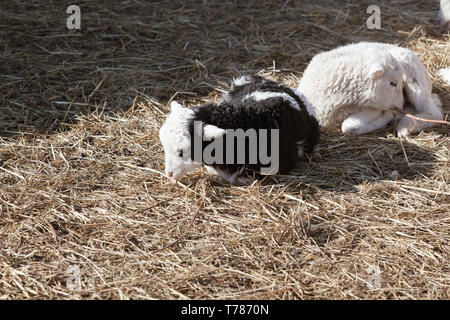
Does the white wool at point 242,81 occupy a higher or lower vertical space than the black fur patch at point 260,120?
higher

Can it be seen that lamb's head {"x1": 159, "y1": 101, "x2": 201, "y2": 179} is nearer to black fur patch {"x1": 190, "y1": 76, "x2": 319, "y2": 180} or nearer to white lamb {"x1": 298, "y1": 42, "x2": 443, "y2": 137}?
black fur patch {"x1": 190, "y1": 76, "x2": 319, "y2": 180}

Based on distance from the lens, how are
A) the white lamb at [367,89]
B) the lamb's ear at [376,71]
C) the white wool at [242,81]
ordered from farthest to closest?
the white lamb at [367,89] → the lamb's ear at [376,71] → the white wool at [242,81]

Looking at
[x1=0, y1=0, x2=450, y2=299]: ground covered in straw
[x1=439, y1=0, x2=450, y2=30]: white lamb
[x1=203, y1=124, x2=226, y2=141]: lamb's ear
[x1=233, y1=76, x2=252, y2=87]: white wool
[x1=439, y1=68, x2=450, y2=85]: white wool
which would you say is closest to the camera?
[x1=0, y1=0, x2=450, y2=299]: ground covered in straw

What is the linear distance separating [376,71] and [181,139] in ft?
5.88

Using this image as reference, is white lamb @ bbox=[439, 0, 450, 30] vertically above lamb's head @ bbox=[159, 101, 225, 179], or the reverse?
white lamb @ bbox=[439, 0, 450, 30]

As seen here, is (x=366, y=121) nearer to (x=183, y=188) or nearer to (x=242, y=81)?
(x=242, y=81)

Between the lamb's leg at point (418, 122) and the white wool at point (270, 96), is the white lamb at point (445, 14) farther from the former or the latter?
the white wool at point (270, 96)

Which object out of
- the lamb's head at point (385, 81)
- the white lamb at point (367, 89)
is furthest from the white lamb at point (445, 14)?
the lamb's head at point (385, 81)

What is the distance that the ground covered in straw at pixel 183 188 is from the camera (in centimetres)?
383

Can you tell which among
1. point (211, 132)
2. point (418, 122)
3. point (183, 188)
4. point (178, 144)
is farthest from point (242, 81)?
point (418, 122)

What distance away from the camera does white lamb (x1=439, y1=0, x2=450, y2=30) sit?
293 inches

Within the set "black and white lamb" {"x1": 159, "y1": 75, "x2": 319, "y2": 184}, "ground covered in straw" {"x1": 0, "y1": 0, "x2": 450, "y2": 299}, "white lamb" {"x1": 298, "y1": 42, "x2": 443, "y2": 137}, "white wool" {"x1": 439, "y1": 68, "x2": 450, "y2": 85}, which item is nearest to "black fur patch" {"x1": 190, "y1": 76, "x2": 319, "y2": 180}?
"black and white lamb" {"x1": 159, "y1": 75, "x2": 319, "y2": 184}

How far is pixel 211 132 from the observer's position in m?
4.56

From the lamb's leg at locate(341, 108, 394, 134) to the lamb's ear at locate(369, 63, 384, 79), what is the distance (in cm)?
32
